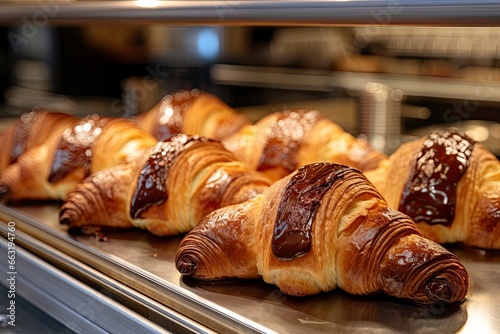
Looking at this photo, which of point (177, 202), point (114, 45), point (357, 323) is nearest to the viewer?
point (357, 323)

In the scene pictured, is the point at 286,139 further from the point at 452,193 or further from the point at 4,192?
the point at 4,192

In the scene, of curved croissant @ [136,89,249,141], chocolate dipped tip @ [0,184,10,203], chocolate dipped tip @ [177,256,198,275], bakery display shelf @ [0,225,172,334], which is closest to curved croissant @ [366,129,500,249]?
chocolate dipped tip @ [177,256,198,275]

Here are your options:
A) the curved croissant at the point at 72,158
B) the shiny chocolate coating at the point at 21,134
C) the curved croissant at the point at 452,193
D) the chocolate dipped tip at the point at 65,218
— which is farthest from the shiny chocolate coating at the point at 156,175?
the shiny chocolate coating at the point at 21,134

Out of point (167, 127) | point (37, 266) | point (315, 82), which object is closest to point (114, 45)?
point (315, 82)

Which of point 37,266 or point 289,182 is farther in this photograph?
point 37,266

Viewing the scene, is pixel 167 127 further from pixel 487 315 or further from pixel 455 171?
pixel 487 315

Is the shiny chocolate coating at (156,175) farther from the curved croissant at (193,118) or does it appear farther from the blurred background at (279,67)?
the blurred background at (279,67)

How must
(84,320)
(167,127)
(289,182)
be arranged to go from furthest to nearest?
(167,127)
(84,320)
(289,182)

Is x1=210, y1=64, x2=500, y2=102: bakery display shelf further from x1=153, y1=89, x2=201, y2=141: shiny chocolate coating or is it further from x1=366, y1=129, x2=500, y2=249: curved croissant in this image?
x1=366, y1=129, x2=500, y2=249: curved croissant
